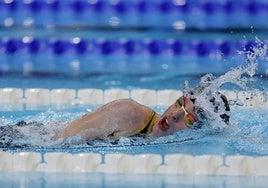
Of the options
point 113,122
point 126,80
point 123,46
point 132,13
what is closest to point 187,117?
point 113,122

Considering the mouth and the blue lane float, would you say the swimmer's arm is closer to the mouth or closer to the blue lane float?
the mouth

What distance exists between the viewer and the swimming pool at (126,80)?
319 cm

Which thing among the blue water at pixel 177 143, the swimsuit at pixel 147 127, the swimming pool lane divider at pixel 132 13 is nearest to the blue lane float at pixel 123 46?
the swimming pool lane divider at pixel 132 13

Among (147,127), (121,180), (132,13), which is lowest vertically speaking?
(121,180)

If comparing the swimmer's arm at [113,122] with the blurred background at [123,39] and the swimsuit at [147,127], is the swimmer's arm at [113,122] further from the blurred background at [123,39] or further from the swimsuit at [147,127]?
the blurred background at [123,39]

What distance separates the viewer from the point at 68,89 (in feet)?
15.3

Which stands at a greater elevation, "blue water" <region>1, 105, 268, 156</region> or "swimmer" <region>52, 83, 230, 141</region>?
"swimmer" <region>52, 83, 230, 141</region>

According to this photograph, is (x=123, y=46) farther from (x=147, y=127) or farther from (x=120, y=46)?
(x=147, y=127)

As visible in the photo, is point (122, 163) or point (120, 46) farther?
point (120, 46)

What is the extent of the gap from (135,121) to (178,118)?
0.21 meters

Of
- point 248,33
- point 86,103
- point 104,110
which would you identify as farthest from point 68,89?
point 248,33

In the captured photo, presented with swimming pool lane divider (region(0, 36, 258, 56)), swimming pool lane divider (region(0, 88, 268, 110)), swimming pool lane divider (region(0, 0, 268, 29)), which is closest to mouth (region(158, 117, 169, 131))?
swimming pool lane divider (region(0, 88, 268, 110))

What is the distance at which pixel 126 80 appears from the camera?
5137 millimetres

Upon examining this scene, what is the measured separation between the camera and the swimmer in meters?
3.19
